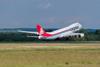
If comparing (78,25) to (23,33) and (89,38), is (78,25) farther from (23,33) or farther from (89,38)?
(23,33)

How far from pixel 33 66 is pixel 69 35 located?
10046cm

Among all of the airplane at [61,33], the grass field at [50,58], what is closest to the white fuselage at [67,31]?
the airplane at [61,33]

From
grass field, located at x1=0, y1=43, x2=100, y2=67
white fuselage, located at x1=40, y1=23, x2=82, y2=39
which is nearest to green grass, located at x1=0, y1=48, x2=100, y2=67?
grass field, located at x1=0, y1=43, x2=100, y2=67

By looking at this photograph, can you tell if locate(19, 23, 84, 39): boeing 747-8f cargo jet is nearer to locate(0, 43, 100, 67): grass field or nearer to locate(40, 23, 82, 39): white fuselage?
locate(40, 23, 82, 39): white fuselage

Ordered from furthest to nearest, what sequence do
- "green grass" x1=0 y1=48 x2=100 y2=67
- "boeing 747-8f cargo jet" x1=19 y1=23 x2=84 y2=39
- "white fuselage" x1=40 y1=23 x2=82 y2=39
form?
1. "white fuselage" x1=40 y1=23 x2=82 y2=39
2. "boeing 747-8f cargo jet" x1=19 y1=23 x2=84 y2=39
3. "green grass" x1=0 y1=48 x2=100 y2=67

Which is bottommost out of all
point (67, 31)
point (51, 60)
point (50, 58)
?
point (51, 60)

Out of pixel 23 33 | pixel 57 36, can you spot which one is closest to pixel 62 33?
pixel 57 36

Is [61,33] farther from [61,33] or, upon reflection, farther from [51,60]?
[51,60]

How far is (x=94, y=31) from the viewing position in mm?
164875

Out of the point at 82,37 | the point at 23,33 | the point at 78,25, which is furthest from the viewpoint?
the point at 23,33

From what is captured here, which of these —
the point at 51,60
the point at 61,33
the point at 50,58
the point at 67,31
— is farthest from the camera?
the point at 67,31

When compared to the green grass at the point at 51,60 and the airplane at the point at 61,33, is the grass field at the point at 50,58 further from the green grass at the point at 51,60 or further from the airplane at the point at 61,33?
the airplane at the point at 61,33

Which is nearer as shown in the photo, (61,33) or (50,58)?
(50,58)

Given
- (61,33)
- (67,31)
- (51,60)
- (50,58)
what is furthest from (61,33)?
(51,60)
